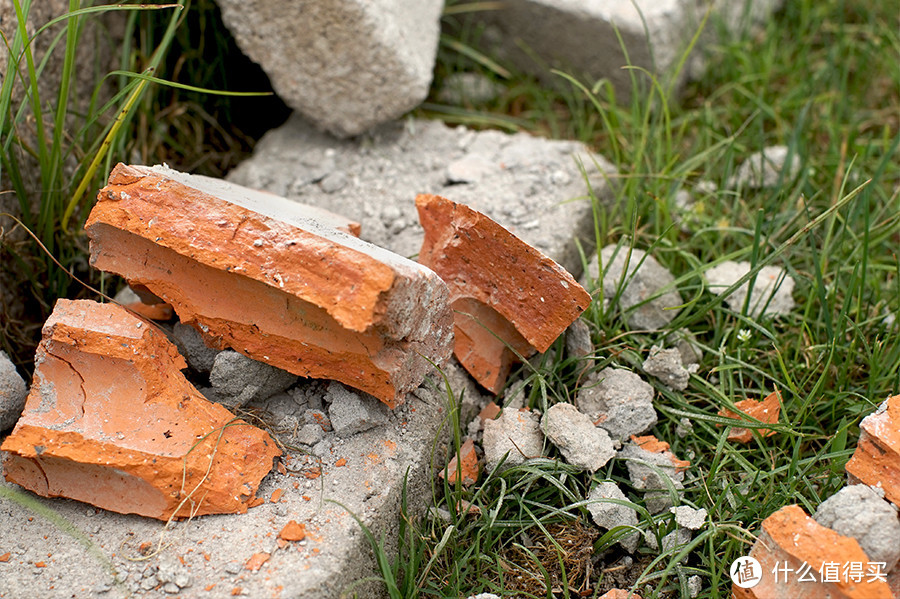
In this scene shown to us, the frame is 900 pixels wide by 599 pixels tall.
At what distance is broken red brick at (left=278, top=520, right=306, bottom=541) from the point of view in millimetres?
1587

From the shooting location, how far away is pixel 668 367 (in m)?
2.05

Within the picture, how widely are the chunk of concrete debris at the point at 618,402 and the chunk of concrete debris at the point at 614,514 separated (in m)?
0.17

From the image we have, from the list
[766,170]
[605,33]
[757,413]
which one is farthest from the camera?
[605,33]

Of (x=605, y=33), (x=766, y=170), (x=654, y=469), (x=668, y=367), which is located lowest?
(x=654, y=469)

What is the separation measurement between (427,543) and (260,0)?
1640 mm

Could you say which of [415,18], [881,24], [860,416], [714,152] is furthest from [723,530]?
[881,24]

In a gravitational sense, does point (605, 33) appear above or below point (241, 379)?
above

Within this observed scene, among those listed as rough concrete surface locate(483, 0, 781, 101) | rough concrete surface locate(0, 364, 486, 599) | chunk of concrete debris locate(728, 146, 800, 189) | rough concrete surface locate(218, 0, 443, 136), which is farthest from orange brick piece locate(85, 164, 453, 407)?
rough concrete surface locate(483, 0, 781, 101)

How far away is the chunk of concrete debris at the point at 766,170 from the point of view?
262cm

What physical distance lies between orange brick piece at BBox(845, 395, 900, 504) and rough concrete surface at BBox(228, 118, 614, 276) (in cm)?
94

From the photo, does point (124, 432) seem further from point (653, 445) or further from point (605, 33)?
point (605, 33)

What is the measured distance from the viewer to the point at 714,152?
2.76 metres

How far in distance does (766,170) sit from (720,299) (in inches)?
33.9

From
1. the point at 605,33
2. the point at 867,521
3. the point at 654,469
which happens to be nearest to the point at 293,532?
the point at 654,469
